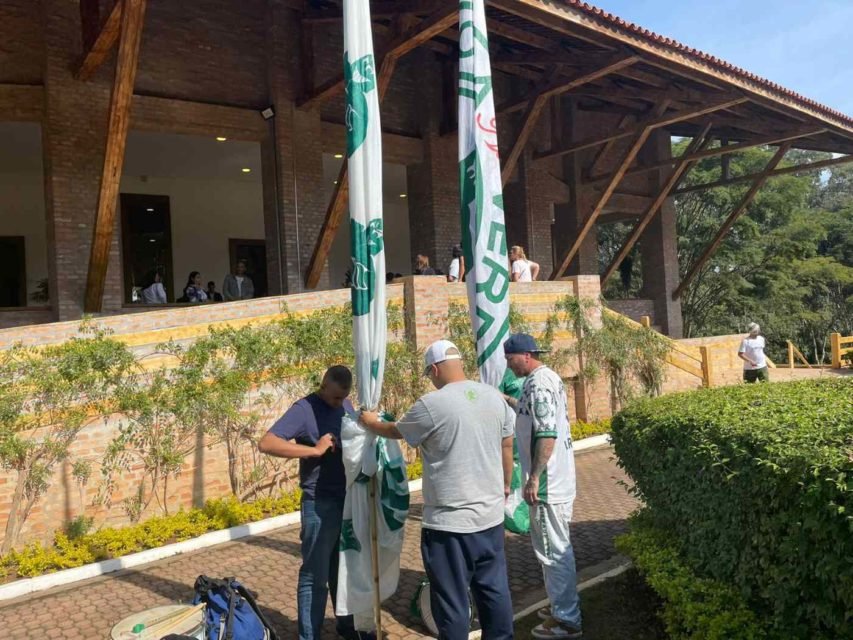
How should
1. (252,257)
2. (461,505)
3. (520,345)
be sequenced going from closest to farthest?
(461,505) < (520,345) < (252,257)

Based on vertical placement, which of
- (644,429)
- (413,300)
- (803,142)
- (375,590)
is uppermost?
(803,142)

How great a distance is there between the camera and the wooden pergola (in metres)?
9.47

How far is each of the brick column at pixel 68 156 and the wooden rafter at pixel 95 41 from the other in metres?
0.29

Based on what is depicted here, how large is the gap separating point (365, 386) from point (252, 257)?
45.7ft

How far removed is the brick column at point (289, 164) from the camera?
1244cm

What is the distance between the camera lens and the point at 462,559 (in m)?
3.15

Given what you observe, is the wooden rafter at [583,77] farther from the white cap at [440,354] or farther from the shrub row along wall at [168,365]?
the white cap at [440,354]

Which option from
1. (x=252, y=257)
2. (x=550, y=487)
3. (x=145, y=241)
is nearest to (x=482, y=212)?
(x=550, y=487)

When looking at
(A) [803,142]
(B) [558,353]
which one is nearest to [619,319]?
(B) [558,353]

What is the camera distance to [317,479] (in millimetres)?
3773

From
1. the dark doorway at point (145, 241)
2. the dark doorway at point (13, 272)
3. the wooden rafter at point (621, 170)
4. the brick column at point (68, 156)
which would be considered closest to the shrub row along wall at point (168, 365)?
Answer: the brick column at point (68, 156)

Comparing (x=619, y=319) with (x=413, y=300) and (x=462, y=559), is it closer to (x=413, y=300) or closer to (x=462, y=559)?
(x=413, y=300)

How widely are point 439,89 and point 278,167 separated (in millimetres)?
4740

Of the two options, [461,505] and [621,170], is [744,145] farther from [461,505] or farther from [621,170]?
[461,505]
